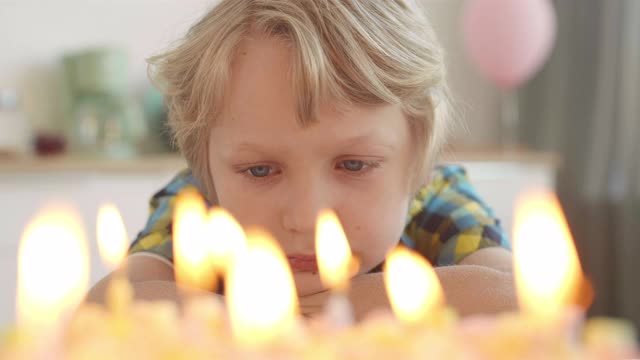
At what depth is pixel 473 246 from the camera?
3.54 ft

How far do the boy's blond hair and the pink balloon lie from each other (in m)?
2.05

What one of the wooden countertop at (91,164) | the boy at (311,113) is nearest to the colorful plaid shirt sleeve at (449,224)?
the boy at (311,113)

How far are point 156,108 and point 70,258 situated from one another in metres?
2.84

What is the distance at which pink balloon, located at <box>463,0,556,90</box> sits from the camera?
9.49 feet

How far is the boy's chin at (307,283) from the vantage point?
74 centimetres

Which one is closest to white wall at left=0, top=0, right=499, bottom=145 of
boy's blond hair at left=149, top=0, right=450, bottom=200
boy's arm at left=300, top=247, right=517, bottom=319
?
boy's blond hair at left=149, top=0, right=450, bottom=200

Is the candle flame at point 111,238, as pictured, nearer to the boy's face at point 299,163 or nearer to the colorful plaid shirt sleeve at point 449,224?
the boy's face at point 299,163

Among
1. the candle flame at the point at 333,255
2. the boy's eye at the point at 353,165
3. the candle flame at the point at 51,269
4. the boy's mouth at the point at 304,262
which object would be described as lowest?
the boy's mouth at the point at 304,262

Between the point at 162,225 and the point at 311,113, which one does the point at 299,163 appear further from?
the point at 162,225

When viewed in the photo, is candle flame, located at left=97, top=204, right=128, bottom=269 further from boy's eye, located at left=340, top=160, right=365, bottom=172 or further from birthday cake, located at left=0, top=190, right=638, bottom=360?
boy's eye, located at left=340, top=160, right=365, bottom=172

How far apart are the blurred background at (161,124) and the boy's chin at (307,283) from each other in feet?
6.59

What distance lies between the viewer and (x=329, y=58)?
31.3 inches

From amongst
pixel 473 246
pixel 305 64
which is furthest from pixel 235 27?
pixel 473 246

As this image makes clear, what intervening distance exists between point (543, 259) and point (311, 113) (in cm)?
41
